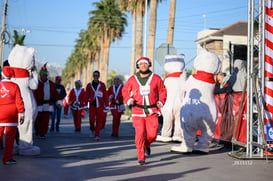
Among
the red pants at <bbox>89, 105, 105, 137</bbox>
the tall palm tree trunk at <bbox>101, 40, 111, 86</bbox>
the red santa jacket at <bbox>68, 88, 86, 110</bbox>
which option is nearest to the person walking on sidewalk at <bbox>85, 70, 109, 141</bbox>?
the red pants at <bbox>89, 105, 105, 137</bbox>

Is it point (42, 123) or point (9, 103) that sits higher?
point (9, 103)

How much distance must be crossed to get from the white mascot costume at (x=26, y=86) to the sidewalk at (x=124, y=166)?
0.29 m

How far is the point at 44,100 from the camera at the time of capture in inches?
519

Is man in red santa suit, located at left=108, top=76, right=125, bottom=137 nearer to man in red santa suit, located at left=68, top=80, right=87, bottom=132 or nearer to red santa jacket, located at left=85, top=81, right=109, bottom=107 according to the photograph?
red santa jacket, located at left=85, top=81, right=109, bottom=107

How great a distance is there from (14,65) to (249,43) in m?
4.77

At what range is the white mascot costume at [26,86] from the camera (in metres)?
9.20

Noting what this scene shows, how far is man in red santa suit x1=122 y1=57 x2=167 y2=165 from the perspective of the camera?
8.66 metres

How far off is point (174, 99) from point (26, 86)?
4751 millimetres

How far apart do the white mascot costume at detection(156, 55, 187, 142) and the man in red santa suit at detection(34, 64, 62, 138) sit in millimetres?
3061

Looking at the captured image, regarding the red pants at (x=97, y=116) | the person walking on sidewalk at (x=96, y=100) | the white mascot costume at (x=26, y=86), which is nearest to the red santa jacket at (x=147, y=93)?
the white mascot costume at (x=26, y=86)

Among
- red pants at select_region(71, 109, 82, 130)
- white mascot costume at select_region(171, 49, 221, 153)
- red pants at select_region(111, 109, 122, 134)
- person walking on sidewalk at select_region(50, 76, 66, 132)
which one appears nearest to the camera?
white mascot costume at select_region(171, 49, 221, 153)

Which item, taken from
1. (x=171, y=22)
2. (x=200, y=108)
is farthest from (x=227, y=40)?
(x=200, y=108)

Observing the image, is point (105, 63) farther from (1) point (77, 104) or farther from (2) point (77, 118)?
(2) point (77, 118)

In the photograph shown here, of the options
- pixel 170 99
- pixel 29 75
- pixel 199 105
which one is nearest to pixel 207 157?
pixel 199 105
